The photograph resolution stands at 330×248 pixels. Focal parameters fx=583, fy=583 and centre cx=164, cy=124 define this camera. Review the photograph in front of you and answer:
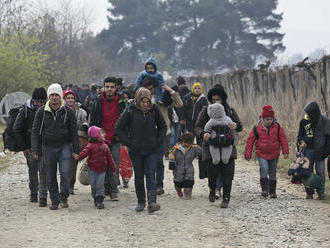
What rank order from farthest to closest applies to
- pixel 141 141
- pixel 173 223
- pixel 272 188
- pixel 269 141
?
pixel 272 188, pixel 269 141, pixel 141 141, pixel 173 223

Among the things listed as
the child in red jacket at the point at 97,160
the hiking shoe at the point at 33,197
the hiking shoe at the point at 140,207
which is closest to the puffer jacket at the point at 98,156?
the child in red jacket at the point at 97,160

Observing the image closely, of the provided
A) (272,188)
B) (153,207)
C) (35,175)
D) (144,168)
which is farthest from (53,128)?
(272,188)

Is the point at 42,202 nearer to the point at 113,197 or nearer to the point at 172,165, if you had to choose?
the point at 113,197

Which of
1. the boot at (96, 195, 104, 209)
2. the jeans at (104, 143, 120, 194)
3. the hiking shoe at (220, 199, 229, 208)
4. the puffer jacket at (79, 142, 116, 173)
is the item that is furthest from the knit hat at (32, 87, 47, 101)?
the hiking shoe at (220, 199, 229, 208)

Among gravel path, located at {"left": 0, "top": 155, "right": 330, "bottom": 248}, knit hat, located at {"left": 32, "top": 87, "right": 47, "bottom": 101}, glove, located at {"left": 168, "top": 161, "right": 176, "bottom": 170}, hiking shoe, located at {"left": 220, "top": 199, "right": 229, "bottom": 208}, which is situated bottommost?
gravel path, located at {"left": 0, "top": 155, "right": 330, "bottom": 248}

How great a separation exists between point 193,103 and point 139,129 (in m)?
5.22

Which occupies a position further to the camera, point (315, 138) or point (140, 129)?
point (315, 138)

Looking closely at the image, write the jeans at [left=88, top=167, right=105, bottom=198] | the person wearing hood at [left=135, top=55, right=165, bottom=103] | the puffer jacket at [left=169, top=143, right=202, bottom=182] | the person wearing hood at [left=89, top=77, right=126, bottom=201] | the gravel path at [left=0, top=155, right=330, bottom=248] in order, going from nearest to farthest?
1. the gravel path at [left=0, top=155, right=330, bottom=248]
2. the jeans at [left=88, top=167, right=105, bottom=198]
3. the person wearing hood at [left=89, top=77, right=126, bottom=201]
4. the puffer jacket at [left=169, top=143, right=202, bottom=182]
5. the person wearing hood at [left=135, top=55, right=165, bottom=103]

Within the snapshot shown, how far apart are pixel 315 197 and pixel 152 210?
8.73 feet

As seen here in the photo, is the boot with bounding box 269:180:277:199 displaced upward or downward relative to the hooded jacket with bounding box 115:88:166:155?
downward

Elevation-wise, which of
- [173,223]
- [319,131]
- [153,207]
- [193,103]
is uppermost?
[193,103]

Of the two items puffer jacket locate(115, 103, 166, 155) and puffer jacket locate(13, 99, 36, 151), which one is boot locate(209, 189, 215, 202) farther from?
puffer jacket locate(13, 99, 36, 151)

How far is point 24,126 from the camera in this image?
840 cm

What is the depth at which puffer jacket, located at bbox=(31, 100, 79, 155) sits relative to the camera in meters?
7.86
